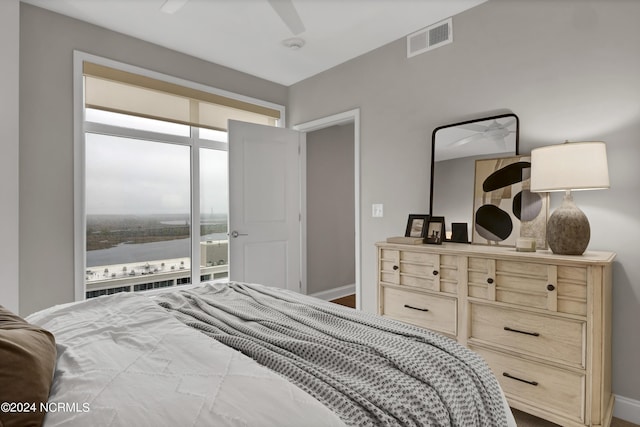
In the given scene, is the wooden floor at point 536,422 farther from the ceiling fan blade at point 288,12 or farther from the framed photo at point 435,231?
the ceiling fan blade at point 288,12

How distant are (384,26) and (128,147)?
8.22 ft

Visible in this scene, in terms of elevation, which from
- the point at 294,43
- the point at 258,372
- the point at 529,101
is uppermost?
the point at 294,43

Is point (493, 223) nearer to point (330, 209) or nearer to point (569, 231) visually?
point (569, 231)

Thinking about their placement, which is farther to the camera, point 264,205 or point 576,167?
point 264,205

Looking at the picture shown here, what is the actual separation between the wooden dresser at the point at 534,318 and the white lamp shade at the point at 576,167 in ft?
1.25

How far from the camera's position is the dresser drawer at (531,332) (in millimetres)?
1762

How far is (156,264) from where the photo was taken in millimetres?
3293

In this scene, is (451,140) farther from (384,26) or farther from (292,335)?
(292,335)

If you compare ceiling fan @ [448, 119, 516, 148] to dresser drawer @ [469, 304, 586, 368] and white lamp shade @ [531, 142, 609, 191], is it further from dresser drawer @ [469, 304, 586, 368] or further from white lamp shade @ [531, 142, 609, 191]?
dresser drawer @ [469, 304, 586, 368]

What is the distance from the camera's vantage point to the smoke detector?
10.2ft

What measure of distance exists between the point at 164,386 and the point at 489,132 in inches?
101

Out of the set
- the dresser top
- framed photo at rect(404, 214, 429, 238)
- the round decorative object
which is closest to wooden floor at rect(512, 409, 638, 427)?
the dresser top

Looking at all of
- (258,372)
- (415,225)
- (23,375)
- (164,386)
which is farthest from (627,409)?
(23,375)

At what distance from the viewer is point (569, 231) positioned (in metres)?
1.86
